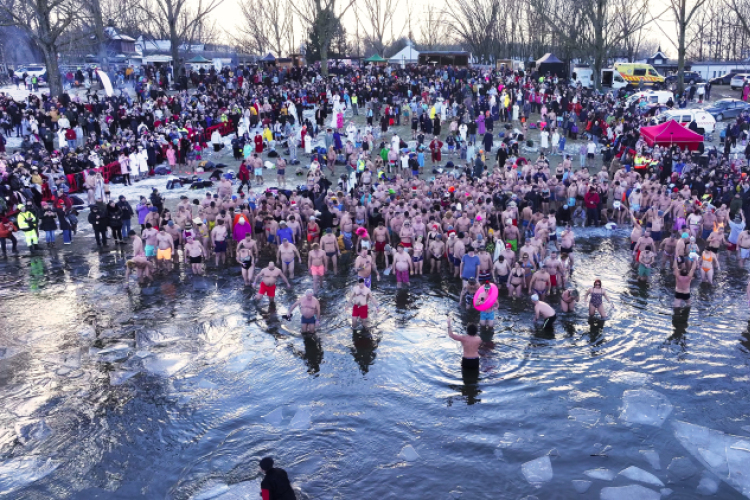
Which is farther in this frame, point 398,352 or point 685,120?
point 685,120

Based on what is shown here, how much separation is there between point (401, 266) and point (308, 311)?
9.94 ft

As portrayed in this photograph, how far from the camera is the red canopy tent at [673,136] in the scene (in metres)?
21.4

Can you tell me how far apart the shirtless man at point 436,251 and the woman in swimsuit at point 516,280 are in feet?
6.54

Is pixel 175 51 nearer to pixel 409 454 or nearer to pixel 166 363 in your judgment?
pixel 166 363

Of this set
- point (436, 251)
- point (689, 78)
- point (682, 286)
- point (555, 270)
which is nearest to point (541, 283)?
point (555, 270)

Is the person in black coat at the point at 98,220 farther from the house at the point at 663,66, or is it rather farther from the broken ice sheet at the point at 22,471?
the house at the point at 663,66

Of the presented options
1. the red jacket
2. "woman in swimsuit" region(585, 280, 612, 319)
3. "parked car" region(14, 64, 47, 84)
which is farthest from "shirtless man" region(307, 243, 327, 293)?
"parked car" region(14, 64, 47, 84)

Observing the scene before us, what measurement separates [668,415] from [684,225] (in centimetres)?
856

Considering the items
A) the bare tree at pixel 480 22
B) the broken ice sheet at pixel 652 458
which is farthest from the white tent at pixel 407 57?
the broken ice sheet at pixel 652 458

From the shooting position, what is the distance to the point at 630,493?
7.25 meters

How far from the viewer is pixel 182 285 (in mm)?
13852

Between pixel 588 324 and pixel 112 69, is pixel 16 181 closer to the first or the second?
pixel 588 324

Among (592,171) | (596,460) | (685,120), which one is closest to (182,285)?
(596,460)

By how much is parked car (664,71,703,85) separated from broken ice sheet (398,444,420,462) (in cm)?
3980
